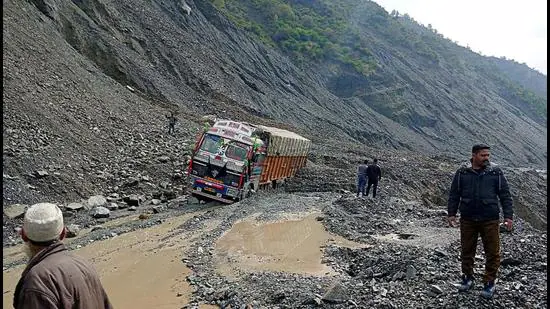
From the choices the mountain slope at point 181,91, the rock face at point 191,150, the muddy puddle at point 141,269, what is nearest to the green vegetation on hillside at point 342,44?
the mountain slope at point 181,91

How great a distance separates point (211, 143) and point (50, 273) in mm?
14925

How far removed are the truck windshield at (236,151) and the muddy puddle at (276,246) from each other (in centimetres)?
336

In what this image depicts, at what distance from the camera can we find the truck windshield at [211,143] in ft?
59.4

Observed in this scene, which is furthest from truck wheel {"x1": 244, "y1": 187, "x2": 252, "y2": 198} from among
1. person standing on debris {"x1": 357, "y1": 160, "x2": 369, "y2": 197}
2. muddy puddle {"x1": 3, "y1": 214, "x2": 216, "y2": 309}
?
muddy puddle {"x1": 3, "y1": 214, "x2": 216, "y2": 309}

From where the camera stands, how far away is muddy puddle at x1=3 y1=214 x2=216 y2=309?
336 inches

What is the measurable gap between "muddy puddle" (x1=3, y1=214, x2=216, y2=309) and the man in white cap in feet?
15.3

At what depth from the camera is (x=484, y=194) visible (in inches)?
260

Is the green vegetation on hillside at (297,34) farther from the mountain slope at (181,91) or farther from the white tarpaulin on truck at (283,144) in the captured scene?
the white tarpaulin on truck at (283,144)

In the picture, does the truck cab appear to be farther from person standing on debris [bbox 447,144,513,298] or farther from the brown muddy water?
person standing on debris [bbox 447,144,513,298]

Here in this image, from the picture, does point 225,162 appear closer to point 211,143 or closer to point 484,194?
point 211,143

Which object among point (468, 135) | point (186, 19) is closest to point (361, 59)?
point (468, 135)

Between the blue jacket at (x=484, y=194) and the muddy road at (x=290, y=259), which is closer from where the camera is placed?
the blue jacket at (x=484, y=194)

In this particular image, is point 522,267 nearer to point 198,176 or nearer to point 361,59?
point 198,176

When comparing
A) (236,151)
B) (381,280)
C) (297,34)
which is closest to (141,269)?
(381,280)
